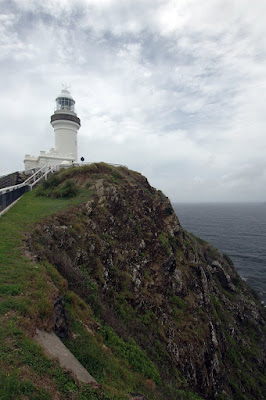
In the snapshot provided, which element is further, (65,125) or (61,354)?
(65,125)

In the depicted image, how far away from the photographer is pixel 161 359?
9.83m

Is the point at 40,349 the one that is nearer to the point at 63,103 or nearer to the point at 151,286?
the point at 151,286

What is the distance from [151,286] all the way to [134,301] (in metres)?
2.35

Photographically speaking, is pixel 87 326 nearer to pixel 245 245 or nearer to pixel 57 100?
pixel 57 100

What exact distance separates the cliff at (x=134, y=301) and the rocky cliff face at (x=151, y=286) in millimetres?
66

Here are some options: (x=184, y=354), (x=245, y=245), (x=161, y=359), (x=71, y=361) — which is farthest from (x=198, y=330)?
(x=245, y=245)

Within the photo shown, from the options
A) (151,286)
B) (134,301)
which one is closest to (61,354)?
(134,301)

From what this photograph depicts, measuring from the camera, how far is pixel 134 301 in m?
11.7

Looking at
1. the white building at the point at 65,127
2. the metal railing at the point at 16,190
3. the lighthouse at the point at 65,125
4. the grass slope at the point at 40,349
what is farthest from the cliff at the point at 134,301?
the lighthouse at the point at 65,125

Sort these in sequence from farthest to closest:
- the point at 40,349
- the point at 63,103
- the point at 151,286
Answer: the point at 63,103
the point at 151,286
the point at 40,349

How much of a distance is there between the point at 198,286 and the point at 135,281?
310 inches

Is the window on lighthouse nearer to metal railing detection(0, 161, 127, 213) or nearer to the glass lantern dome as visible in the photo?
the glass lantern dome

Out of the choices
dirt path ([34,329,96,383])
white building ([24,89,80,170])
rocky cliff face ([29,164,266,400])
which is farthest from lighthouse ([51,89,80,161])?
dirt path ([34,329,96,383])

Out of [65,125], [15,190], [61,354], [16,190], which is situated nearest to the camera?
[61,354]
